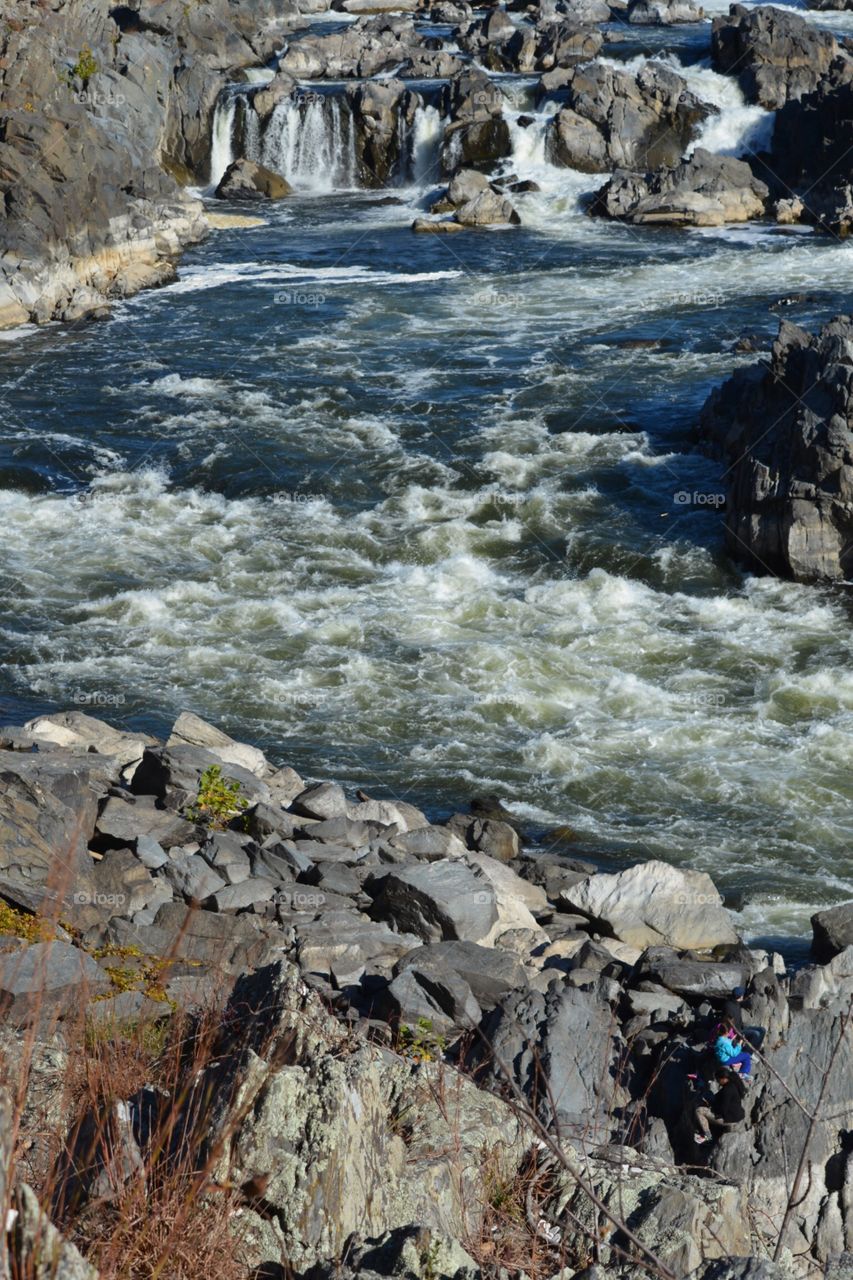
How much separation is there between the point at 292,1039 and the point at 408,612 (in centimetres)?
1337

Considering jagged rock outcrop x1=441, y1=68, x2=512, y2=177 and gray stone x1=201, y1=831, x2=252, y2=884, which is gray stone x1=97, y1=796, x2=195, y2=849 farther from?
jagged rock outcrop x1=441, y1=68, x2=512, y2=177

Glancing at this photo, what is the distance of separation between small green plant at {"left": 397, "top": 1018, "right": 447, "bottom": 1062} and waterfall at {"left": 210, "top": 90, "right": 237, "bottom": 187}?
4215 centimetres

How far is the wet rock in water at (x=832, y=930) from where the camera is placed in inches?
450

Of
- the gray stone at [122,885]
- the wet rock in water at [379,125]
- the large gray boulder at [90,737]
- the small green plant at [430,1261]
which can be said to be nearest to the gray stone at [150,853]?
the gray stone at [122,885]

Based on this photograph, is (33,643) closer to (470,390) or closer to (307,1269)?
(470,390)

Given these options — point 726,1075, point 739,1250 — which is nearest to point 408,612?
point 726,1075

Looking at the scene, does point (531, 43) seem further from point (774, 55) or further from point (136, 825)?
point (136, 825)

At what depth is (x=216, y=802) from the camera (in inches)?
492

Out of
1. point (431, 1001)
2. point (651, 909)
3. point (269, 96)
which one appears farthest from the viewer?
point (269, 96)

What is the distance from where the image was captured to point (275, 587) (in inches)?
770

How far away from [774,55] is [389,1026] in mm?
46052

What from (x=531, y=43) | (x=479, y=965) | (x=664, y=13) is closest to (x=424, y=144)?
(x=531, y=43)

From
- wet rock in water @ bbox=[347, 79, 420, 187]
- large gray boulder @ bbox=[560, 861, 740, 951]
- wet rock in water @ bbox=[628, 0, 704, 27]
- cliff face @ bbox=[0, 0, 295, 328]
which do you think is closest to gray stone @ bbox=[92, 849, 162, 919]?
large gray boulder @ bbox=[560, 861, 740, 951]

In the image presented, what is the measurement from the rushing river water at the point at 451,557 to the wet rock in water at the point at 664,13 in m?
27.3
